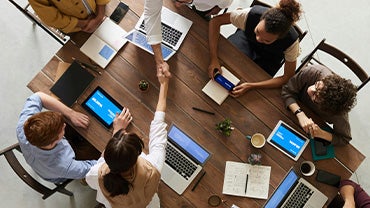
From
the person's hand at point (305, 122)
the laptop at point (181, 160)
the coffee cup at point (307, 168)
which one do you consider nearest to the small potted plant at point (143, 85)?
the laptop at point (181, 160)

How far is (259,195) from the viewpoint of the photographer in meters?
2.28

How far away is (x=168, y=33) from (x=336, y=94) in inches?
43.7

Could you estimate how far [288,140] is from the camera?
2369mm

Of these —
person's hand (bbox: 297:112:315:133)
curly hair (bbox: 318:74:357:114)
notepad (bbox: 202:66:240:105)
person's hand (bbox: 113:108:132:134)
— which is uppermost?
curly hair (bbox: 318:74:357:114)

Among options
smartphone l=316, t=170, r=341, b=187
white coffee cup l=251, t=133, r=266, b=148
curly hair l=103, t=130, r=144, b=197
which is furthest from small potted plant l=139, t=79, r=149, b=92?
smartphone l=316, t=170, r=341, b=187

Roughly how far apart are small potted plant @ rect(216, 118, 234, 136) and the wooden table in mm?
32

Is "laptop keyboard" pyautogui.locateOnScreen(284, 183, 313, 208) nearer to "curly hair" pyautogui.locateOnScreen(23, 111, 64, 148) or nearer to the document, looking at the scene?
the document

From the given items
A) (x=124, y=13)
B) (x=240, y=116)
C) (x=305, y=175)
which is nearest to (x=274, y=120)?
(x=240, y=116)

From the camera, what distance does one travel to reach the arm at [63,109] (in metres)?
2.27

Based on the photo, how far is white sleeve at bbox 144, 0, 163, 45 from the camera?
2.32m

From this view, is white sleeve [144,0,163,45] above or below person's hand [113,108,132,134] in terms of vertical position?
above

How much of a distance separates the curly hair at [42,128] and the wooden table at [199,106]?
1.01 ft

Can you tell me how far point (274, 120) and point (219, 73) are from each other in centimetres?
46

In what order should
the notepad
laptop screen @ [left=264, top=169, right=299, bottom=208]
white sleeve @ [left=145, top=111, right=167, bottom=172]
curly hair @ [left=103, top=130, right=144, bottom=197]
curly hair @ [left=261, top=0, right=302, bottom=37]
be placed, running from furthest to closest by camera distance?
the notepad, laptop screen @ [left=264, top=169, right=299, bottom=208], curly hair @ [left=261, top=0, right=302, bottom=37], white sleeve @ [left=145, top=111, right=167, bottom=172], curly hair @ [left=103, top=130, right=144, bottom=197]
